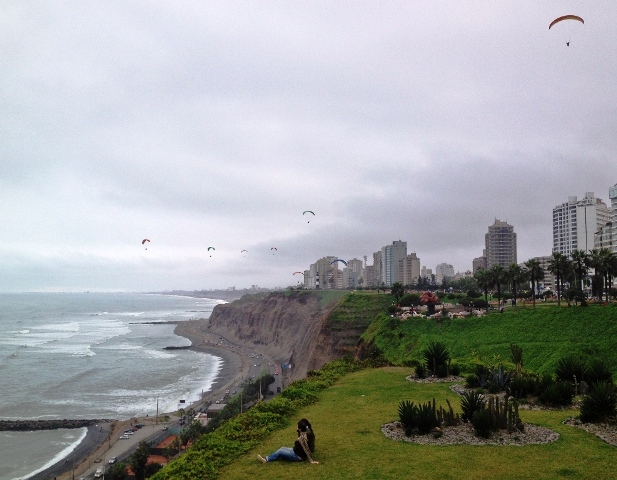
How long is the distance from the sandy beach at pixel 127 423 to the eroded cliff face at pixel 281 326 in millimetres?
6775

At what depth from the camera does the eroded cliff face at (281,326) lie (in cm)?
6712

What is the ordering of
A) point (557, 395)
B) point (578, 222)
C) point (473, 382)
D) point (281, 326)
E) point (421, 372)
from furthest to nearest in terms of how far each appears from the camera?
point (578, 222) < point (281, 326) < point (421, 372) < point (473, 382) < point (557, 395)

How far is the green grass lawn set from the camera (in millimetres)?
9766

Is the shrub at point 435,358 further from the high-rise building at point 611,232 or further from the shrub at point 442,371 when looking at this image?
the high-rise building at point 611,232

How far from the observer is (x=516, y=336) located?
34438mm

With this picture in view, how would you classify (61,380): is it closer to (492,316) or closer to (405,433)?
(492,316)

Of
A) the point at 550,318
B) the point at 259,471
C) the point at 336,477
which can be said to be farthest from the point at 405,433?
the point at 550,318

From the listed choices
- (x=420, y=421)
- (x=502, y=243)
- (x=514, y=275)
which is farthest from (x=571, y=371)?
(x=502, y=243)

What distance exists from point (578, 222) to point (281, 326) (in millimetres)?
87507

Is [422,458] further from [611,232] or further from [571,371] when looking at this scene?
[611,232]

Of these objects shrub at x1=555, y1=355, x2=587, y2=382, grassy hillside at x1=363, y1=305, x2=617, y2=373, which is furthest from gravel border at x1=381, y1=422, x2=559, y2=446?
grassy hillside at x1=363, y1=305, x2=617, y2=373

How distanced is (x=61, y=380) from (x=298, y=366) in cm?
3177

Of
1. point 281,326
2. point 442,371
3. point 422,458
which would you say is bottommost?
point 281,326

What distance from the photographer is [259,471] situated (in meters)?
10.3
